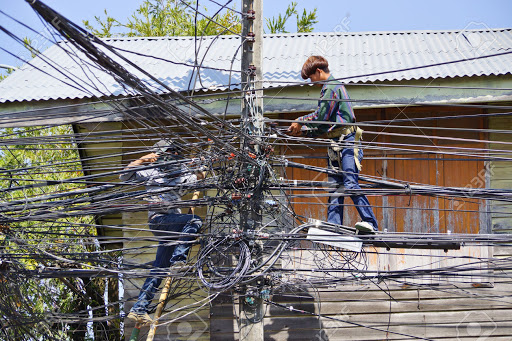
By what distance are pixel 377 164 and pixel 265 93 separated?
6.15 ft

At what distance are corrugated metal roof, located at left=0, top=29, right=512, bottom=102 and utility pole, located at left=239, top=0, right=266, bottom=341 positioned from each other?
140 cm

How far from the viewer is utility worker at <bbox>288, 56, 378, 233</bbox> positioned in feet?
24.5

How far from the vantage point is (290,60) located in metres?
10.4

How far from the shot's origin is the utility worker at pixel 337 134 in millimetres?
7453

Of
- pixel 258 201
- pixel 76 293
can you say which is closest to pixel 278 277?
pixel 258 201

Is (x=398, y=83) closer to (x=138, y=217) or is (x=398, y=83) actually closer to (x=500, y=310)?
(x=500, y=310)

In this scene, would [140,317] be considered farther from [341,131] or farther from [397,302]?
[397,302]

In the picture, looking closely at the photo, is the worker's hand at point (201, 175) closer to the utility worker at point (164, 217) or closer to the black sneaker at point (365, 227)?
the utility worker at point (164, 217)

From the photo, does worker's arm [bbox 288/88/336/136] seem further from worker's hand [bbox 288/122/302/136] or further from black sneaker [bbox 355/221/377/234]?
black sneaker [bbox 355/221/377/234]

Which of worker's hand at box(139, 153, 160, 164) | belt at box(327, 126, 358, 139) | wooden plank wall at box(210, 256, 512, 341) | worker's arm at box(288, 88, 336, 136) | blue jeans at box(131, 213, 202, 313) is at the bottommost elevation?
wooden plank wall at box(210, 256, 512, 341)

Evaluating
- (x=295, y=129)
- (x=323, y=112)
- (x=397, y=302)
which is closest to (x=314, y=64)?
(x=323, y=112)

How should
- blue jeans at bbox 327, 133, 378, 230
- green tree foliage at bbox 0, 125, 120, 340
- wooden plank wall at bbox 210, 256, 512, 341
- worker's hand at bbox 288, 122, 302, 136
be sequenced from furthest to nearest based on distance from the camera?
wooden plank wall at bbox 210, 256, 512, 341, worker's hand at bbox 288, 122, 302, 136, blue jeans at bbox 327, 133, 378, 230, green tree foliage at bbox 0, 125, 120, 340

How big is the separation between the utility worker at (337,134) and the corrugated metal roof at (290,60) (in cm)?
118

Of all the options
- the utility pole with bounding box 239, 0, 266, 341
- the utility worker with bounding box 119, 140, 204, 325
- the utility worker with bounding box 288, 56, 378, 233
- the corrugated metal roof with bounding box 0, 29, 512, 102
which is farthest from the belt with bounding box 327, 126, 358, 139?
the utility worker with bounding box 119, 140, 204, 325
